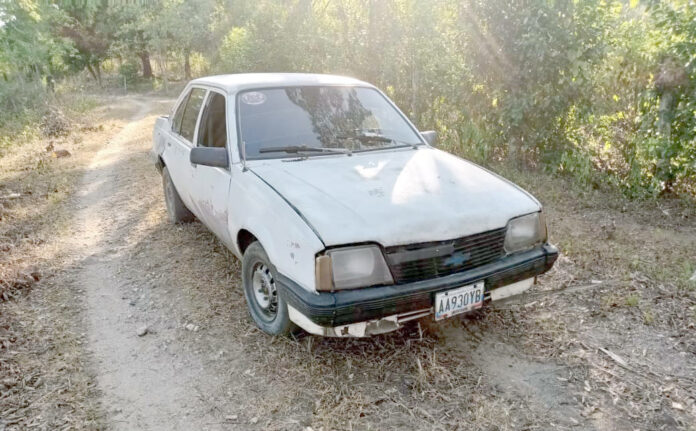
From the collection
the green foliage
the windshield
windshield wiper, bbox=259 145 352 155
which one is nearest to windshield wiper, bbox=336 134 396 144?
the windshield

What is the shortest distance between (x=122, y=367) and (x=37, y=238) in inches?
125

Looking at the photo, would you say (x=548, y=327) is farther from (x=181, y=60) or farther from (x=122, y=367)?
(x=181, y=60)

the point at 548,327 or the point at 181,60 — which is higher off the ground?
the point at 181,60

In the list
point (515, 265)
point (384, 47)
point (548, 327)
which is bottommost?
point (548, 327)

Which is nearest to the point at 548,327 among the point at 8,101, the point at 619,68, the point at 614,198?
the point at 614,198

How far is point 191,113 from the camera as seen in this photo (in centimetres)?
452

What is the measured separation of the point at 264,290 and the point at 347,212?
0.94 metres

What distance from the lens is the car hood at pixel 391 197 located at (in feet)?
8.52

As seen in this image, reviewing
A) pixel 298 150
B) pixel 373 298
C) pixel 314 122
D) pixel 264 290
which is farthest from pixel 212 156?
pixel 373 298

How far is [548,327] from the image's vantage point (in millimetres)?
3404

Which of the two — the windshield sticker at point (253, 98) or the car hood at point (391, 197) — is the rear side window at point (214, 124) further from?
the car hood at point (391, 197)

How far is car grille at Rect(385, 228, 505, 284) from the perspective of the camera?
2.62 meters

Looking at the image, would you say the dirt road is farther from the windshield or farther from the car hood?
the windshield

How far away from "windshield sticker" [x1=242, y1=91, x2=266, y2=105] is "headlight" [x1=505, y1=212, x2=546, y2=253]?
206 centimetres
